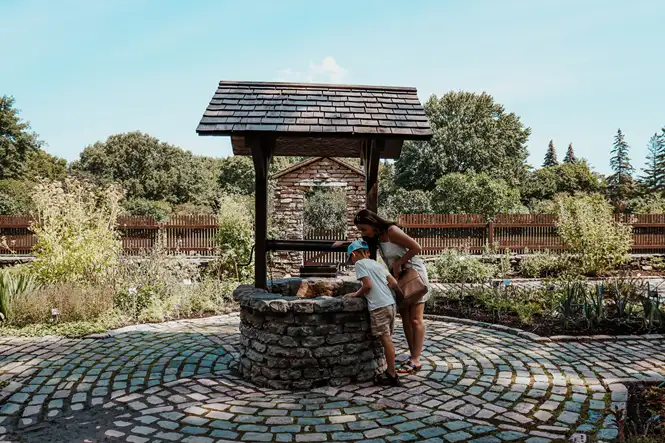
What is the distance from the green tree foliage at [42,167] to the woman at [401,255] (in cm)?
3102

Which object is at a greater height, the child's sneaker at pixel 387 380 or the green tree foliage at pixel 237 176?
the green tree foliage at pixel 237 176

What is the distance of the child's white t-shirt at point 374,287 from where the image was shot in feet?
14.4

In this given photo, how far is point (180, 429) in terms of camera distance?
11.5ft

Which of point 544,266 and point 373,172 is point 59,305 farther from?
point 544,266

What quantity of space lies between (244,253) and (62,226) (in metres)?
4.14

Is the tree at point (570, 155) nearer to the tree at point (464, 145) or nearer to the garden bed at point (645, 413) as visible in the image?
the tree at point (464, 145)

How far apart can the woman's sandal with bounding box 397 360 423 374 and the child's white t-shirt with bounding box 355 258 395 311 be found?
0.82m

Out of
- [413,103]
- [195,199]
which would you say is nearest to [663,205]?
[413,103]

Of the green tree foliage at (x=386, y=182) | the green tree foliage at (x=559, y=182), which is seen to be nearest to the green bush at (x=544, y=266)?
the green tree foliage at (x=386, y=182)

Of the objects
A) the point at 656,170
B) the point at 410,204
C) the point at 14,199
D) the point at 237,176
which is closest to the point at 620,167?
the point at 656,170

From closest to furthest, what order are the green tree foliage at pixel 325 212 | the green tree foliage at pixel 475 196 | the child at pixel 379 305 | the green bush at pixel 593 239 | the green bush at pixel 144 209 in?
the child at pixel 379 305, the green bush at pixel 593 239, the green tree foliage at pixel 475 196, the green tree foliage at pixel 325 212, the green bush at pixel 144 209

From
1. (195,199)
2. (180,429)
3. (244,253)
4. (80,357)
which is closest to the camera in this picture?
(180,429)

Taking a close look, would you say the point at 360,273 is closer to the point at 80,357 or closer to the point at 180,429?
the point at 180,429

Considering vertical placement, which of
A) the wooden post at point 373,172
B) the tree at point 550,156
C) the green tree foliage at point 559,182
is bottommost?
the wooden post at point 373,172
